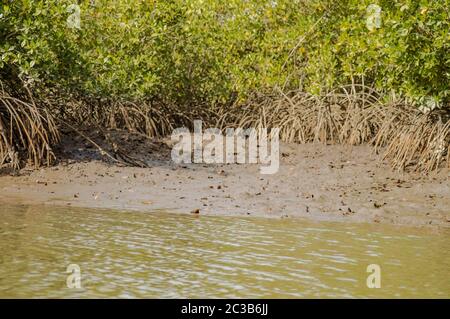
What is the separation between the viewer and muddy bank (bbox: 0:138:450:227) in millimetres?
8688

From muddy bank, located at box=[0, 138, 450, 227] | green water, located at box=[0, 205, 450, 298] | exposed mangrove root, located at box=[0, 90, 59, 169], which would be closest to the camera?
green water, located at box=[0, 205, 450, 298]

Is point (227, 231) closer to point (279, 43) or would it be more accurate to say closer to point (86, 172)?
point (86, 172)

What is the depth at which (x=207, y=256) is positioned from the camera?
20.5ft

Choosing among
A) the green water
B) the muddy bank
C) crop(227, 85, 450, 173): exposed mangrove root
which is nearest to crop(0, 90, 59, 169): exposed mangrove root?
the muddy bank

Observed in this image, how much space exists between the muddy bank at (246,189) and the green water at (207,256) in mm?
584

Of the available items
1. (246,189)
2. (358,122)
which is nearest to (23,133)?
(246,189)

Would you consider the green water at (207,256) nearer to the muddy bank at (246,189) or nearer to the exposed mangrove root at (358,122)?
the muddy bank at (246,189)

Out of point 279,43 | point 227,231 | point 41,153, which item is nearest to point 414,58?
point 227,231

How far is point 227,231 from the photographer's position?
7402 mm

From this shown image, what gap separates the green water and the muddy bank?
1.92 feet

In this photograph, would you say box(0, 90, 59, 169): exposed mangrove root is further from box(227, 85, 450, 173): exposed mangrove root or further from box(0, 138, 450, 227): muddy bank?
box(227, 85, 450, 173): exposed mangrove root

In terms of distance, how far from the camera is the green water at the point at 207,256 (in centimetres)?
530
